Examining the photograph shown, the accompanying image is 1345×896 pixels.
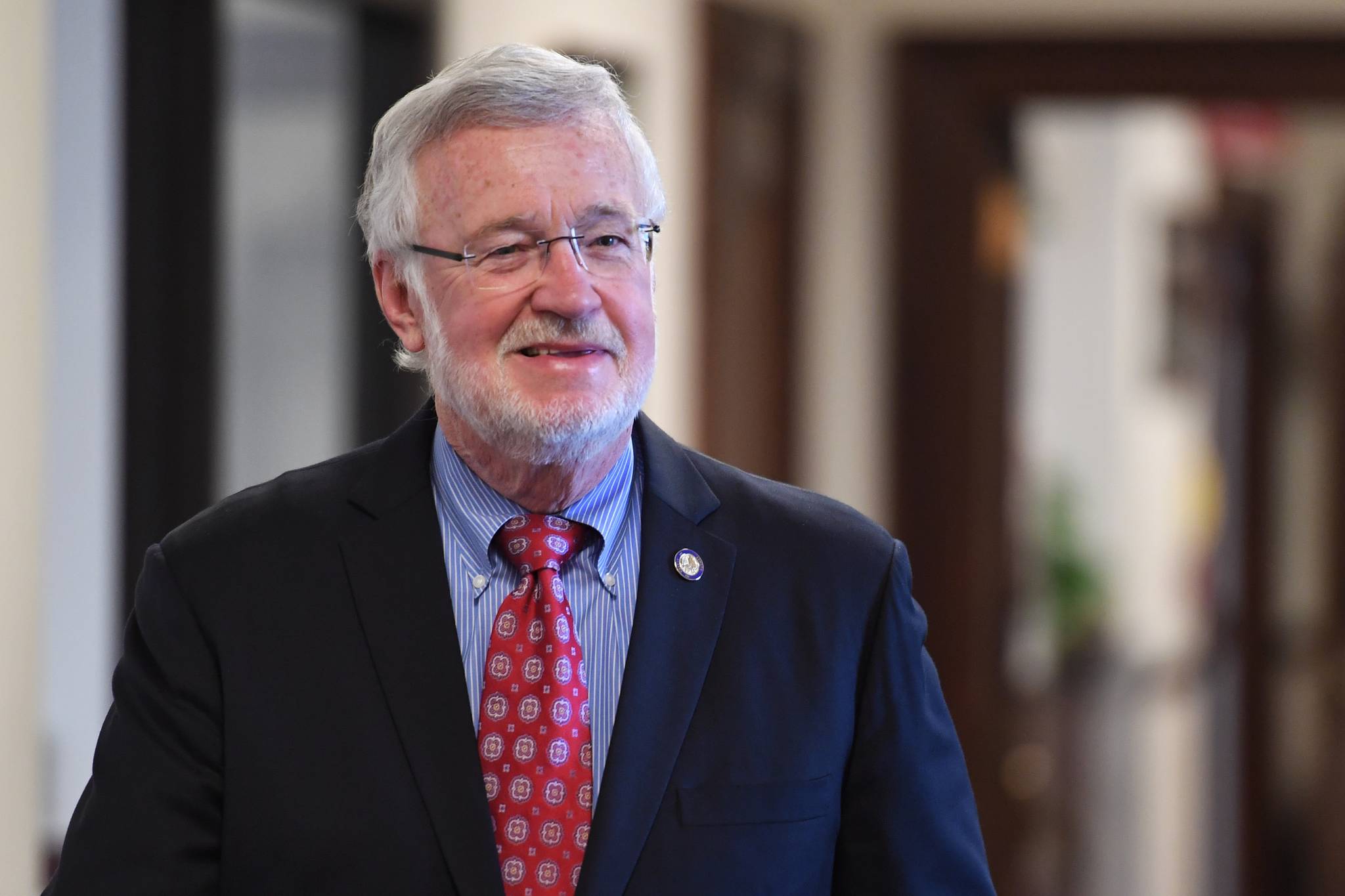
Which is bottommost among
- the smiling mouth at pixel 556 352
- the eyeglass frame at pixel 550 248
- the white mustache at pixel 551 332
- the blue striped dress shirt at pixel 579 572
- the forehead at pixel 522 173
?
the blue striped dress shirt at pixel 579 572

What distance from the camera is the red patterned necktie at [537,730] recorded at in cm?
133

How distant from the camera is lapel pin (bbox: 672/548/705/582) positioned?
1427mm

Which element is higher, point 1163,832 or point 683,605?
point 683,605

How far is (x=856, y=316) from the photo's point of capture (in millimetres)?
3863

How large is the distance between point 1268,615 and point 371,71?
4445 millimetres

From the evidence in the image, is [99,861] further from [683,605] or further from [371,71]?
[371,71]

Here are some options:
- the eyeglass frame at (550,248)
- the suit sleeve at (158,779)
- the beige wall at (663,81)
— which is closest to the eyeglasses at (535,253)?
the eyeglass frame at (550,248)

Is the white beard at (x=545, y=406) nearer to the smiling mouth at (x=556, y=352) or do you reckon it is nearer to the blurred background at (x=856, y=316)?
the smiling mouth at (x=556, y=352)

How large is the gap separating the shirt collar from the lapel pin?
0.20ft

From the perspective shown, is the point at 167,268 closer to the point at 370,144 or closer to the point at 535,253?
the point at 370,144

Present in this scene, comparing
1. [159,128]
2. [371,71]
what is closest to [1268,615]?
[371,71]

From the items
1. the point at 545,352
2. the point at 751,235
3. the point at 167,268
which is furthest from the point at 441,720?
the point at 751,235

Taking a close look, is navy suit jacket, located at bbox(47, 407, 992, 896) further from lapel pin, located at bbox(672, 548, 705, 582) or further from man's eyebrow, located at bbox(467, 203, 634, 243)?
man's eyebrow, located at bbox(467, 203, 634, 243)

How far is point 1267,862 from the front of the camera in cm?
629
